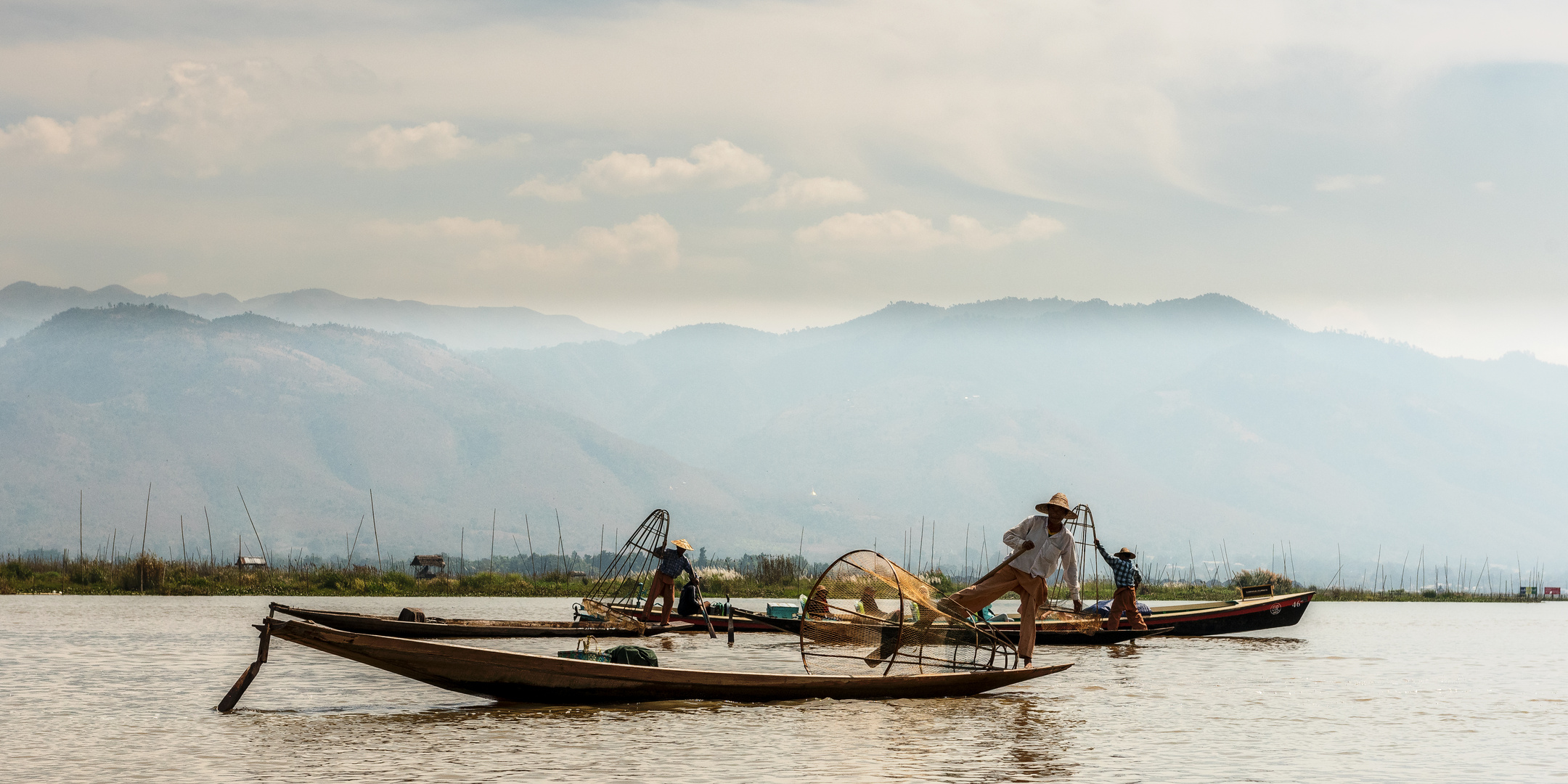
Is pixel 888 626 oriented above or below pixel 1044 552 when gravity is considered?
below

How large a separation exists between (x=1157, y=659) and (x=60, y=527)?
194344mm

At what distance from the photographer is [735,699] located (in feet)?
47.1

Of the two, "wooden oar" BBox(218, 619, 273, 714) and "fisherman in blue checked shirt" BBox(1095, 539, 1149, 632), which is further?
"fisherman in blue checked shirt" BBox(1095, 539, 1149, 632)

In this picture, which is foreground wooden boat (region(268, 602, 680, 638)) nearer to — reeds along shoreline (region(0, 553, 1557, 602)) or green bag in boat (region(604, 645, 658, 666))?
green bag in boat (region(604, 645, 658, 666))

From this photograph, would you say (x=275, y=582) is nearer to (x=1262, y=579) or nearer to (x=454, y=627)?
→ (x=454, y=627)

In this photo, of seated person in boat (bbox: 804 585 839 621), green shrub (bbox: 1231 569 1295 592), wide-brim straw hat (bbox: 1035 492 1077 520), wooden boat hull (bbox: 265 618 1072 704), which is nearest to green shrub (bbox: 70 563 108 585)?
wooden boat hull (bbox: 265 618 1072 704)

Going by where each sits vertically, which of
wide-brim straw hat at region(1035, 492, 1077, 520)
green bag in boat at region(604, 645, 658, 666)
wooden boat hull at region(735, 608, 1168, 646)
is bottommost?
wooden boat hull at region(735, 608, 1168, 646)

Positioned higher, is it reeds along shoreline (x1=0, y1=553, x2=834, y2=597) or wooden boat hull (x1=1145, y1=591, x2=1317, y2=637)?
wooden boat hull (x1=1145, y1=591, x2=1317, y2=637)

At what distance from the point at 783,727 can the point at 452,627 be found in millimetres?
10117

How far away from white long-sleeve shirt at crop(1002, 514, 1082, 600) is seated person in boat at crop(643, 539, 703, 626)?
→ 7.07 m

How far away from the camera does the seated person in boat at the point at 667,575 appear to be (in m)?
21.7

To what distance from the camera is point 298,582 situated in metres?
45.8

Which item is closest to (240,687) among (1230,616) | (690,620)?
(690,620)

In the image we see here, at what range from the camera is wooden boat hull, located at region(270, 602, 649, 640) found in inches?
785
